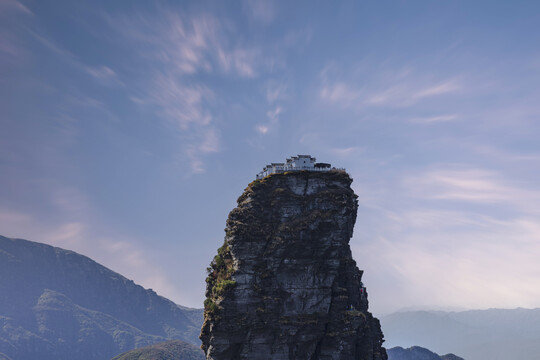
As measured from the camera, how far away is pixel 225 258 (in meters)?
97.4

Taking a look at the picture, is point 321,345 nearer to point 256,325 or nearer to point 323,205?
point 256,325

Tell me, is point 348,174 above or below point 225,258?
above

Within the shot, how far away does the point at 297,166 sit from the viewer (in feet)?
341

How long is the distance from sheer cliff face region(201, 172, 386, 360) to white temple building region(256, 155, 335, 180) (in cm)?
462

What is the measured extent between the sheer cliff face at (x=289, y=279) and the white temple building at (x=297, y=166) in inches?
182

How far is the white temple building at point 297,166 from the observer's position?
104m

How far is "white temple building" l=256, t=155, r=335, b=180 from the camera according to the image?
104 m

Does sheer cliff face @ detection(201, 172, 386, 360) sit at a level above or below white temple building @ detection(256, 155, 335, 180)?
below

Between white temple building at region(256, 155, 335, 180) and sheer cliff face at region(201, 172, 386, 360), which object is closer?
sheer cliff face at region(201, 172, 386, 360)

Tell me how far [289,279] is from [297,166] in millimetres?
29140

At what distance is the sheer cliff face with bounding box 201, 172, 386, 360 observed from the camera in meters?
88.4

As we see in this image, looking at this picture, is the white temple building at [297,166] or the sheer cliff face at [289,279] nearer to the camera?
the sheer cliff face at [289,279]

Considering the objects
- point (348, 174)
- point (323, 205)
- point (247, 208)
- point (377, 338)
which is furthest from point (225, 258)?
point (377, 338)

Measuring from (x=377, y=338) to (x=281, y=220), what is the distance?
1665 inches
